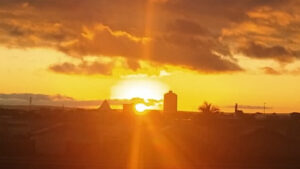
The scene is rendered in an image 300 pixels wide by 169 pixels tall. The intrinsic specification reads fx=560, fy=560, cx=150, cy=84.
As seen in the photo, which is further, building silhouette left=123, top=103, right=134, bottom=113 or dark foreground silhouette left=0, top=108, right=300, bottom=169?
building silhouette left=123, top=103, right=134, bottom=113

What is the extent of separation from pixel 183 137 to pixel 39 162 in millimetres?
23032

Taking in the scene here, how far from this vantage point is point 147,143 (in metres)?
50.1

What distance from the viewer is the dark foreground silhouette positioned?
37.4m

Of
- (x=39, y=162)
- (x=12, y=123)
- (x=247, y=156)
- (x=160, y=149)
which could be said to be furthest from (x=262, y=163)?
(x=12, y=123)

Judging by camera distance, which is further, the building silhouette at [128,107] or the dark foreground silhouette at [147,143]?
the building silhouette at [128,107]

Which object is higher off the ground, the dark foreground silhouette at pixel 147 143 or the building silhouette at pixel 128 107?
the building silhouette at pixel 128 107

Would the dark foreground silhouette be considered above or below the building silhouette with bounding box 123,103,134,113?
below

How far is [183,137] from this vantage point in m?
55.4

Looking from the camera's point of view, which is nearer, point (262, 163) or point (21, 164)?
point (21, 164)

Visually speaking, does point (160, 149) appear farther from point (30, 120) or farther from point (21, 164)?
point (30, 120)

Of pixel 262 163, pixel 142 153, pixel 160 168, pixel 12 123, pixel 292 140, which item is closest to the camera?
pixel 160 168

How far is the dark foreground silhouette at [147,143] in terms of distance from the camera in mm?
37438

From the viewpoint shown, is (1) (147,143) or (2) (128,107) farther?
(2) (128,107)

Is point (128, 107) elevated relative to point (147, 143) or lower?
elevated
